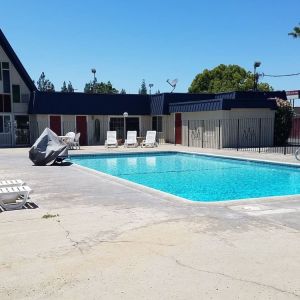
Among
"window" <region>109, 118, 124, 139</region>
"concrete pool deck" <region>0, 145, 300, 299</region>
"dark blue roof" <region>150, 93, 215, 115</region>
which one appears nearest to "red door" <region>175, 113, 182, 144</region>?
"dark blue roof" <region>150, 93, 215, 115</region>

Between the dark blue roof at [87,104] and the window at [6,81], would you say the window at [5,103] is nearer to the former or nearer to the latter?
the window at [6,81]

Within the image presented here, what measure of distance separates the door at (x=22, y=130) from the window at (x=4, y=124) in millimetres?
602

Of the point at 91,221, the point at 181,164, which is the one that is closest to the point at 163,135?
the point at 181,164

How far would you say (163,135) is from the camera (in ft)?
98.2

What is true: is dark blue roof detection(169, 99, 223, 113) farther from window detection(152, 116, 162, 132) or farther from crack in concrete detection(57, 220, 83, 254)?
crack in concrete detection(57, 220, 83, 254)

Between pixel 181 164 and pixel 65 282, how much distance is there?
14661mm

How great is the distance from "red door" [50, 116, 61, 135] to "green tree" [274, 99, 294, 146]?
46.4ft

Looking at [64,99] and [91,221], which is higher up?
[64,99]

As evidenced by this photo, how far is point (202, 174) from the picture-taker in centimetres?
1562

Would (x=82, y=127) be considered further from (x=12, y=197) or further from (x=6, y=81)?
(x=12, y=197)

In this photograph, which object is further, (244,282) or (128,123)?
(128,123)

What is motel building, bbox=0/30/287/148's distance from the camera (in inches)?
963

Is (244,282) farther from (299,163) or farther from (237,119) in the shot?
(237,119)

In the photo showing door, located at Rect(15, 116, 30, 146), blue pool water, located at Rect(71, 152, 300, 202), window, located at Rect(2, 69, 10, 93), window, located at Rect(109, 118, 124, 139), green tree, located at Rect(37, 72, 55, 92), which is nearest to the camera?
blue pool water, located at Rect(71, 152, 300, 202)
